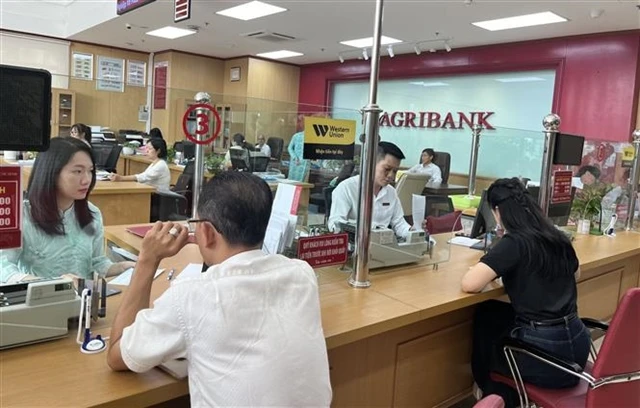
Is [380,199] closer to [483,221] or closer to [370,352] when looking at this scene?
[483,221]

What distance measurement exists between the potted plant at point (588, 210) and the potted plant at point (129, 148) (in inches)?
137

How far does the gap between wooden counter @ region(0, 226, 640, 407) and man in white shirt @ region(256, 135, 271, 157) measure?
0.65m

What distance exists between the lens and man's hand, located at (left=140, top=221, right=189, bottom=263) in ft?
4.23

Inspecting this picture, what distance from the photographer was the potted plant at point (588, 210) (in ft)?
11.7

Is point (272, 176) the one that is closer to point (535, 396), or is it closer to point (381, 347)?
point (381, 347)

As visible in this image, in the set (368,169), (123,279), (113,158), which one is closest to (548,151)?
(368,169)

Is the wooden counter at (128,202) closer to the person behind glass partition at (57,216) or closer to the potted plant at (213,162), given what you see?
the potted plant at (213,162)

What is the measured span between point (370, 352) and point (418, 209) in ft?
4.96

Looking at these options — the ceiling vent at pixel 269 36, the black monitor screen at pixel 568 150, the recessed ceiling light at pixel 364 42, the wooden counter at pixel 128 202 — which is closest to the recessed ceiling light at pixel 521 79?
the recessed ceiling light at pixel 364 42

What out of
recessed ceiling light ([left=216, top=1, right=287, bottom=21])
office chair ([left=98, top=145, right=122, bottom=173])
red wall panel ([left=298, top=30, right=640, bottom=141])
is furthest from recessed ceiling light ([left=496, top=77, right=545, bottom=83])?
office chair ([left=98, top=145, right=122, bottom=173])

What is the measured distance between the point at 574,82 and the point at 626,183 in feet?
11.1

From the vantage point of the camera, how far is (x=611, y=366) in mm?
1698

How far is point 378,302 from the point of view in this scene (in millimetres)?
1841

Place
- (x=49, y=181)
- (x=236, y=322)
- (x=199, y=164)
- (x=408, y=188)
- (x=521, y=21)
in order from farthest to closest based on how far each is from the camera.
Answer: (x=521, y=21)
(x=408, y=188)
(x=199, y=164)
(x=49, y=181)
(x=236, y=322)
